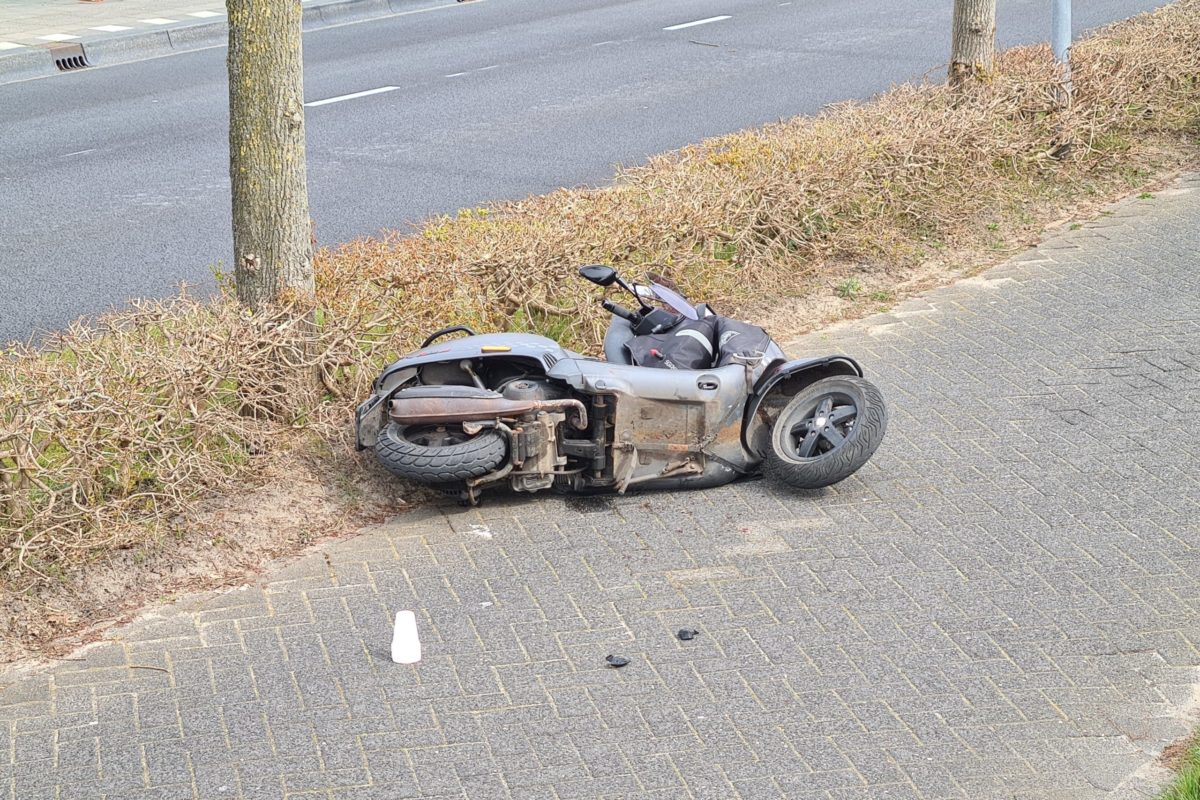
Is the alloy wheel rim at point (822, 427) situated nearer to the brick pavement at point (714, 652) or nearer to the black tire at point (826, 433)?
the black tire at point (826, 433)

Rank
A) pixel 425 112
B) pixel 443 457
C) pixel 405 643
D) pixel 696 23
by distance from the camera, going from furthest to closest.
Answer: pixel 696 23 → pixel 425 112 → pixel 443 457 → pixel 405 643

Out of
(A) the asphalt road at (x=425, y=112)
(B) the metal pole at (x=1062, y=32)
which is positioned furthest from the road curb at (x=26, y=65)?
(B) the metal pole at (x=1062, y=32)

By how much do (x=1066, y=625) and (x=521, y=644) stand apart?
1938 millimetres

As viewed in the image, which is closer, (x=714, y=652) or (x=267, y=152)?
(x=714, y=652)

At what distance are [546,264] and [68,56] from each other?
11011mm

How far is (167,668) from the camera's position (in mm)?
4613

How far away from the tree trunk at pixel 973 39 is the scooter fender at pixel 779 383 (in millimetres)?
5020

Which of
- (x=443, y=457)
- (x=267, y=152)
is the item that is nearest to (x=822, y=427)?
(x=443, y=457)

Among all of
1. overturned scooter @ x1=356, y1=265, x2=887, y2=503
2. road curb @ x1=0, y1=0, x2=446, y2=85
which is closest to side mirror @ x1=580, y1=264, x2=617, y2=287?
overturned scooter @ x1=356, y1=265, x2=887, y2=503

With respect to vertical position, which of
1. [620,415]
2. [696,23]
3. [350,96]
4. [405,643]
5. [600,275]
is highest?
[696,23]

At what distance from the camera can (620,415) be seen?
5609mm

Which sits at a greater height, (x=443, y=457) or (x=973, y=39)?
(x=973, y=39)

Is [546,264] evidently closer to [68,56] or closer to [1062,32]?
[1062,32]

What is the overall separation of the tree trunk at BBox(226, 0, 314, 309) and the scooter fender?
2033 millimetres
